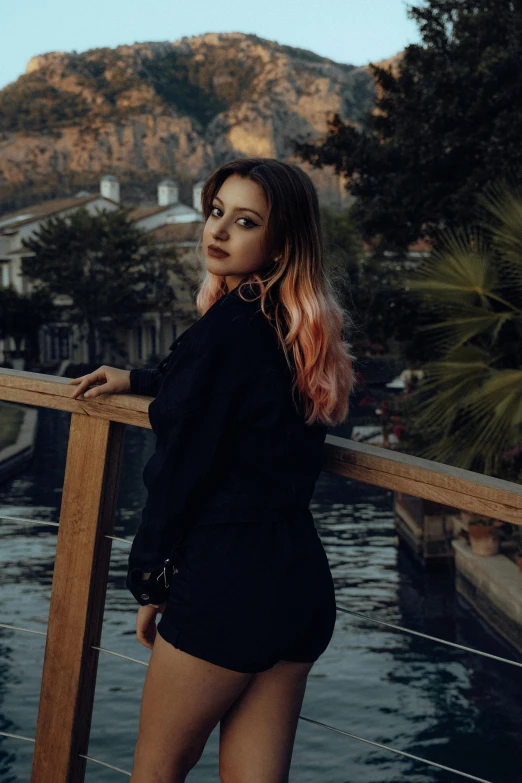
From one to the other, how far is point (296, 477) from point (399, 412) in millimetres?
13075

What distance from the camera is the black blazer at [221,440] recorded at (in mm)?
1578

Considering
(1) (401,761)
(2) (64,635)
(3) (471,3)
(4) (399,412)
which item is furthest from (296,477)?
(3) (471,3)

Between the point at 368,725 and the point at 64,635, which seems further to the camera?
the point at 368,725

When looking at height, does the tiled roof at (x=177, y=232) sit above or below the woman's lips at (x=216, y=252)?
above

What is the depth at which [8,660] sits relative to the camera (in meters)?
13.5

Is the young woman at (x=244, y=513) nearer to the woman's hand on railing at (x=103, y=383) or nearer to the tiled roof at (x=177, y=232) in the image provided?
the woman's hand on railing at (x=103, y=383)

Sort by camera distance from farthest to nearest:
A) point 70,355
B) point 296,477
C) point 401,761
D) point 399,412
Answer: point 70,355, point 399,412, point 401,761, point 296,477

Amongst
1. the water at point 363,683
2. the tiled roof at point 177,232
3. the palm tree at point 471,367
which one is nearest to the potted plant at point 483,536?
the water at point 363,683

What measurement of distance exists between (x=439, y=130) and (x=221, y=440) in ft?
43.7

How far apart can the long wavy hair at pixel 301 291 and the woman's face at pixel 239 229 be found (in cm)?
1

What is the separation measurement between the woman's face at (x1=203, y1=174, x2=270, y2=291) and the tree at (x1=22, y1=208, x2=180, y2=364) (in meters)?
41.1

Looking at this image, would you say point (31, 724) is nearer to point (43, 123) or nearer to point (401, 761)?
point (401, 761)

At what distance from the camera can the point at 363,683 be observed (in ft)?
41.0

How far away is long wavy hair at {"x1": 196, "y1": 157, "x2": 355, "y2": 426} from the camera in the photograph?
1.67 meters
